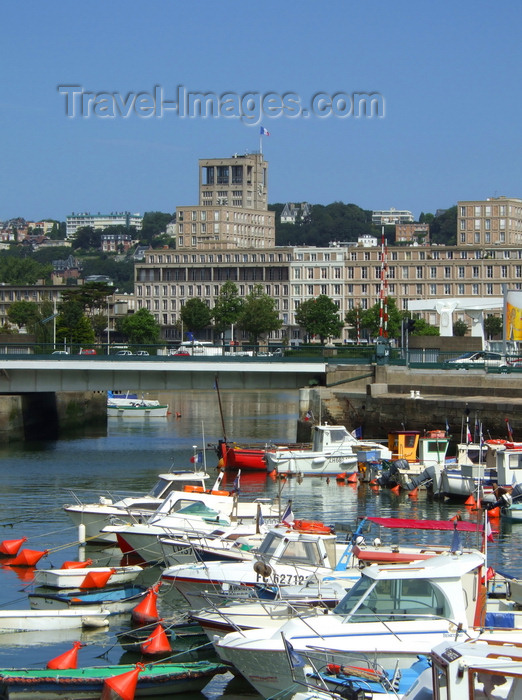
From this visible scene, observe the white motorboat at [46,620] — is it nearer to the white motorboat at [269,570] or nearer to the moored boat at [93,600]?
the moored boat at [93,600]

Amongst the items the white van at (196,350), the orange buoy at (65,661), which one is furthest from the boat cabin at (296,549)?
the white van at (196,350)

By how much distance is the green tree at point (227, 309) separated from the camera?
159125mm

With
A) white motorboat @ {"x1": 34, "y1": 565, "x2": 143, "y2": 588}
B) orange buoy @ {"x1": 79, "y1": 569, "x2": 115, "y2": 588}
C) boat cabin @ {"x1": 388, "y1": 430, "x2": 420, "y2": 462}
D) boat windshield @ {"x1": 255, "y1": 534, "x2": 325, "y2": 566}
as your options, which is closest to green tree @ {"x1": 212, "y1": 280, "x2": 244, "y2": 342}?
boat cabin @ {"x1": 388, "y1": 430, "x2": 420, "y2": 462}

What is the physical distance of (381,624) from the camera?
1886cm

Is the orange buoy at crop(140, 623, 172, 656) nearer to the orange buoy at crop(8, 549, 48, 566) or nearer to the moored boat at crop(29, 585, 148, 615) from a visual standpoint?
the moored boat at crop(29, 585, 148, 615)

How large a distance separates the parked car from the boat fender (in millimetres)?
44435

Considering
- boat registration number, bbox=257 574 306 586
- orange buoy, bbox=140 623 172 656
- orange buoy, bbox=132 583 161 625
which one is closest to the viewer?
orange buoy, bbox=140 623 172 656

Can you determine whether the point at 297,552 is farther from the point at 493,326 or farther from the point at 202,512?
the point at 493,326

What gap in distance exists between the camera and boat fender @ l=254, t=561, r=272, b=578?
23.2m

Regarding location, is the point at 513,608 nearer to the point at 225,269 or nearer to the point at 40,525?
the point at 40,525

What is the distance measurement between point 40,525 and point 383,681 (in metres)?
23.2

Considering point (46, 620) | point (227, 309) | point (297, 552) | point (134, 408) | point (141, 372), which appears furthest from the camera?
point (227, 309)

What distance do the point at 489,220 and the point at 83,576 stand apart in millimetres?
174239

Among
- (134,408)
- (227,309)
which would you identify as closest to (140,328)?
(227,309)
